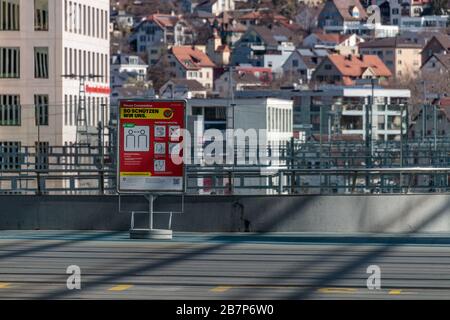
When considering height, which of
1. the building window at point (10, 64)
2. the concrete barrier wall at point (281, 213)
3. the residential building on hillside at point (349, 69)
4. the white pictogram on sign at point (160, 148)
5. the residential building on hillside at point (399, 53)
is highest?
the residential building on hillside at point (399, 53)

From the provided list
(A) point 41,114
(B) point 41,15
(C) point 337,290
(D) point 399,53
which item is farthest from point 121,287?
(D) point 399,53

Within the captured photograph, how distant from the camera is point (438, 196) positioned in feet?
A: 94.2

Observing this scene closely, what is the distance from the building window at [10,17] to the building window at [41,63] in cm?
155

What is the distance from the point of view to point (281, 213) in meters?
28.9

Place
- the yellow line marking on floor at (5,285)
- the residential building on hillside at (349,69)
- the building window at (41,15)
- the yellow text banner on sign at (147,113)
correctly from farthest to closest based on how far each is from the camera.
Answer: the residential building on hillside at (349,69), the building window at (41,15), the yellow text banner on sign at (147,113), the yellow line marking on floor at (5,285)

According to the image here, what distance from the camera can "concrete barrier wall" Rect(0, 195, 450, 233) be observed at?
28734mm

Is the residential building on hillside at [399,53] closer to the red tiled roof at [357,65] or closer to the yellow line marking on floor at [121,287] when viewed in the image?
the red tiled roof at [357,65]

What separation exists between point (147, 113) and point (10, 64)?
5149cm

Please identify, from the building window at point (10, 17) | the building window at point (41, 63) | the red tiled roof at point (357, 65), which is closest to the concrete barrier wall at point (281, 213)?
the building window at point (41, 63)

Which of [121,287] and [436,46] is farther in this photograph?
[436,46]

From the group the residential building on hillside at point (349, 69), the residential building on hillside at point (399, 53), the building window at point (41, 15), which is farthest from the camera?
the residential building on hillside at point (399, 53)

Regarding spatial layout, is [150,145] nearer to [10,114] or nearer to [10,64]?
[10,114]

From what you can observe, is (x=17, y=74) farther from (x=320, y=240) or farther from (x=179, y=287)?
(x=179, y=287)

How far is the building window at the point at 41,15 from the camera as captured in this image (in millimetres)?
76938
